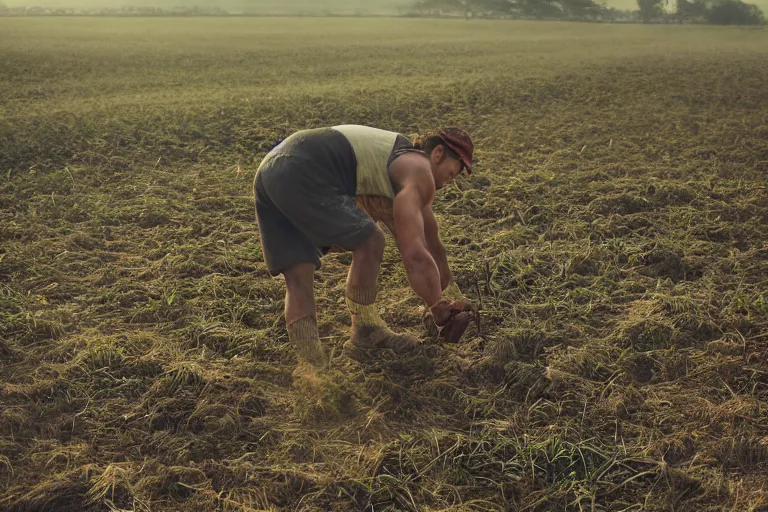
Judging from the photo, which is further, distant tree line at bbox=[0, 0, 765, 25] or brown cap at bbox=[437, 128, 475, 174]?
distant tree line at bbox=[0, 0, 765, 25]

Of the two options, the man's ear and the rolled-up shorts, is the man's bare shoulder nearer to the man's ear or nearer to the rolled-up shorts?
the man's ear

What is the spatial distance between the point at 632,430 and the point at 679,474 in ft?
1.05

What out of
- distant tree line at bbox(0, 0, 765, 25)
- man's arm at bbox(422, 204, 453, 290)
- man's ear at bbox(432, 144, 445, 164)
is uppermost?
distant tree line at bbox(0, 0, 765, 25)

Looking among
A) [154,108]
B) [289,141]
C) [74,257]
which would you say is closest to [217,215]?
[74,257]

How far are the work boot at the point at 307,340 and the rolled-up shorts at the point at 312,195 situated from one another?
0.32 m

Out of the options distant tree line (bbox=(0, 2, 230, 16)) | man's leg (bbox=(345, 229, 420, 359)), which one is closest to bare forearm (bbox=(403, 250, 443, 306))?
man's leg (bbox=(345, 229, 420, 359))

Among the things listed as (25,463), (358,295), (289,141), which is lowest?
(25,463)

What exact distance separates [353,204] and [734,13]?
4809 centimetres

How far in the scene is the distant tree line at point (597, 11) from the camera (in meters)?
42.0

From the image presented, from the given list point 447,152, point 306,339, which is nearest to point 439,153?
point 447,152

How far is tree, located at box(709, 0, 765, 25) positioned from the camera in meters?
41.2

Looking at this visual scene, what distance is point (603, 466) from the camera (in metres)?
2.63

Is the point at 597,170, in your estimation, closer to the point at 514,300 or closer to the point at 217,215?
the point at 514,300

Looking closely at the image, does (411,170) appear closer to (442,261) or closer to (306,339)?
(442,261)
